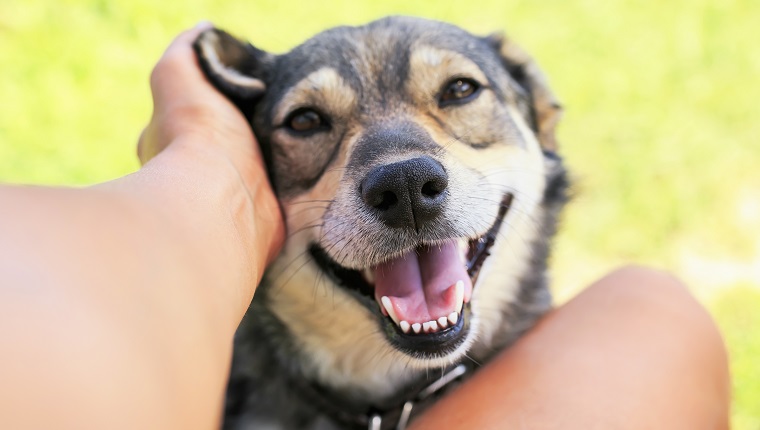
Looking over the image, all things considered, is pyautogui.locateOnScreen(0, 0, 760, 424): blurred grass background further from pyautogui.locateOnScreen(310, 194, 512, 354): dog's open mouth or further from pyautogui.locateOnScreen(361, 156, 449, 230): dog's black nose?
pyautogui.locateOnScreen(361, 156, 449, 230): dog's black nose

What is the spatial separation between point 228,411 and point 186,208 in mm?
1337

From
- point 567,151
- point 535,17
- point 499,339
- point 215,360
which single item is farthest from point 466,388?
point 535,17

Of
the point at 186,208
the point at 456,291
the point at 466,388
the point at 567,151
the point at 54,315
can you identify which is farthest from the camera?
the point at 567,151

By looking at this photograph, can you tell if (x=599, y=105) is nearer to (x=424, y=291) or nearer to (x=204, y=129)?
(x=424, y=291)

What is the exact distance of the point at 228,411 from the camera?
8.99 ft

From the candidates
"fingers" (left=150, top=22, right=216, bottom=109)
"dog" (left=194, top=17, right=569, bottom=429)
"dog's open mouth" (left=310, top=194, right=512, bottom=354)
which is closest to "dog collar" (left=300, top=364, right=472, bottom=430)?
"dog" (left=194, top=17, right=569, bottom=429)

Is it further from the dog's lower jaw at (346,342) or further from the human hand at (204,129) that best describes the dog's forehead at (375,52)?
the dog's lower jaw at (346,342)

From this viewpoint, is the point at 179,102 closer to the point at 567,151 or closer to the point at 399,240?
the point at 399,240

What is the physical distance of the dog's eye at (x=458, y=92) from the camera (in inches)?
109

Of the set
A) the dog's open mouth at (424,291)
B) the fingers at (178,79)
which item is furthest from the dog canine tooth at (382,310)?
the fingers at (178,79)

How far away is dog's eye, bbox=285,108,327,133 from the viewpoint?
8.93ft

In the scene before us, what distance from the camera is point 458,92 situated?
2.79 m

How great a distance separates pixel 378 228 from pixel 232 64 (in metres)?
1.09

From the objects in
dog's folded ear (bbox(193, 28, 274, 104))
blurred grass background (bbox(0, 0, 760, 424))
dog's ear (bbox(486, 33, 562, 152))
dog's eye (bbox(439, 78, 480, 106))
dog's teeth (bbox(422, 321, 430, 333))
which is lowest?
blurred grass background (bbox(0, 0, 760, 424))
